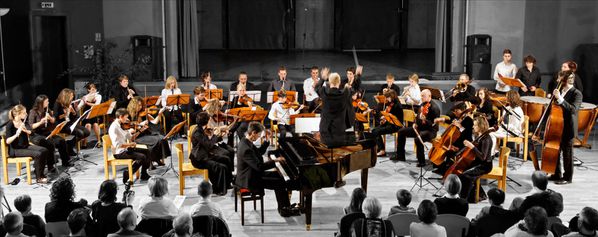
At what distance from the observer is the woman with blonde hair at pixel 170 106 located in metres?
11.3

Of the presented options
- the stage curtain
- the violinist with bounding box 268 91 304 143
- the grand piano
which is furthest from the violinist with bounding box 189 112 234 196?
the stage curtain

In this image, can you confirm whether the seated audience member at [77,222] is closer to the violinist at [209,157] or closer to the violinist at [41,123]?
the violinist at [209,157]

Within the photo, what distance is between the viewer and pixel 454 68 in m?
14.6

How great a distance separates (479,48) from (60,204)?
9.86 meters

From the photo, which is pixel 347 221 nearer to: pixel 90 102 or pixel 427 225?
pixel 427 225

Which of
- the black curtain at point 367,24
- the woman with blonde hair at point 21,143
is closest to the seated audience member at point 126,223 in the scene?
the woman with blonde hair at point 21,143

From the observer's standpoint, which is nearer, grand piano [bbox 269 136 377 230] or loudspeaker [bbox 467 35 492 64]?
grand piano [bbox 269 136 377 230]

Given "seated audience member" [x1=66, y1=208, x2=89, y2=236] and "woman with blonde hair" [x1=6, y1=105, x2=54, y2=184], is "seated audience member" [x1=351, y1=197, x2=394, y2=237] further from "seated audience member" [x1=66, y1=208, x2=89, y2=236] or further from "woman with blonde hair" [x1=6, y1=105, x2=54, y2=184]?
"woman with blonde hair" [x1=6, y1=105, x2=54, y2=184]

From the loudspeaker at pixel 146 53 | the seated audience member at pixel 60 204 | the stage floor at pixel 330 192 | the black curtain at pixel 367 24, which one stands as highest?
the black curtain at pixel 367 24

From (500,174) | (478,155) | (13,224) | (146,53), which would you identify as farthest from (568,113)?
(146,53)

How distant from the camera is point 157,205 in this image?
6074 millimetres

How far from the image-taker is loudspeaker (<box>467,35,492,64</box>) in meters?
13.9

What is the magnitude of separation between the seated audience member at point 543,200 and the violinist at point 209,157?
3.66 m

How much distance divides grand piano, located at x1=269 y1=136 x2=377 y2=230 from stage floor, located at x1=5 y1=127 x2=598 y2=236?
292 mm
